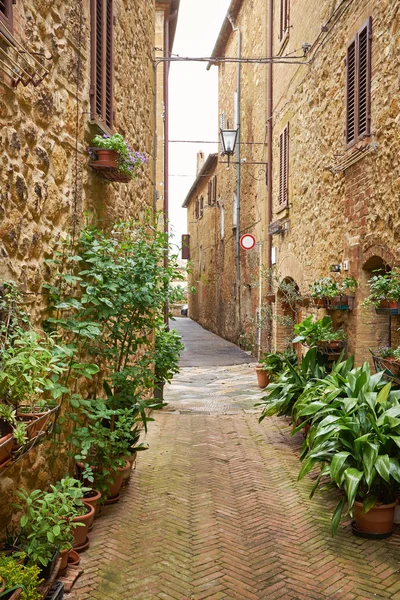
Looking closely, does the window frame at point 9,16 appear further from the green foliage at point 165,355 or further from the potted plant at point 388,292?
the green foliage at point 165,355

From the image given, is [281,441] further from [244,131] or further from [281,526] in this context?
[244,131]

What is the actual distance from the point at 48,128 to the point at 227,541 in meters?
3.13

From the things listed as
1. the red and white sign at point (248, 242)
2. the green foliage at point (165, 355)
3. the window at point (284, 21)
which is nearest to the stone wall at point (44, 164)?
the green foliage at point (165, 355)

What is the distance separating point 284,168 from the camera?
10.1 metres

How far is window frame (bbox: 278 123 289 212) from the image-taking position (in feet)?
32.4

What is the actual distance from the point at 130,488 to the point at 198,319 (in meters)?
23.9

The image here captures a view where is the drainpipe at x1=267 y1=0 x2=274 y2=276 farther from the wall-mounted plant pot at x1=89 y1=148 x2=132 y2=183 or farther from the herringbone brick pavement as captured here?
the wall-mounted plant pot at x1=89 y1=148 x2=132 y2=183

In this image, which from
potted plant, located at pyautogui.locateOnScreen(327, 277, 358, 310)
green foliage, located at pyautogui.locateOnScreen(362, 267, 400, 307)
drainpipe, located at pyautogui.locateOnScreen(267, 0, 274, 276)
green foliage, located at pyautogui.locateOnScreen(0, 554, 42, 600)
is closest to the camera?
green foliage, located at pyautogui.locateOnScreen(0, 554, 42, 600)

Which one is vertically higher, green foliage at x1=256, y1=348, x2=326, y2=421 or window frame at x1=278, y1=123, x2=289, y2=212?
window frame at x1=278, y1=123, x2=289, y2=212

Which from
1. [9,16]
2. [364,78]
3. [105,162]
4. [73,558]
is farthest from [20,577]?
[364,78]

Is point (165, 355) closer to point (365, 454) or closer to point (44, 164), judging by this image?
point (365, 454)

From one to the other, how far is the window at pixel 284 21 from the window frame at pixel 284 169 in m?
1.66

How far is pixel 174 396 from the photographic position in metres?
9.36

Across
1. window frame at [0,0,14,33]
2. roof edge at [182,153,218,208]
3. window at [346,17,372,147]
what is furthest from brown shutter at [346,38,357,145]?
roof edge at [182,153,218,208]
